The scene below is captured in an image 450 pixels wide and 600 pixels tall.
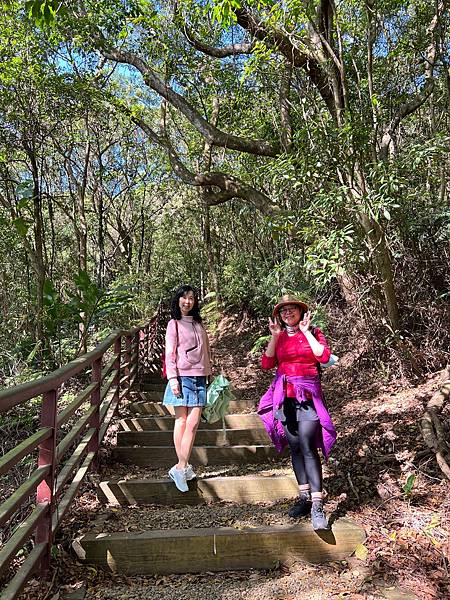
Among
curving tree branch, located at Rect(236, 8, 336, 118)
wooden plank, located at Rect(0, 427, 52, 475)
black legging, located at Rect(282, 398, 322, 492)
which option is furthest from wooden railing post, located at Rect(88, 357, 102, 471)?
curving tree branch, located at Rect(236, 8, 336, 118)

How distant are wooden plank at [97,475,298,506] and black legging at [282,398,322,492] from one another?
1.59 feet

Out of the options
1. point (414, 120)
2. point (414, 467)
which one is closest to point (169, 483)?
point (414, 467)

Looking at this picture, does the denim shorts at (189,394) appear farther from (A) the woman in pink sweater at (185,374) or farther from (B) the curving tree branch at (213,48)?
(B) the curving tree branch at (213,48)

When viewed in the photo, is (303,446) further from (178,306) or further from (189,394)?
(178,306)

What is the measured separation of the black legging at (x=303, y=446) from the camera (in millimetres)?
3193

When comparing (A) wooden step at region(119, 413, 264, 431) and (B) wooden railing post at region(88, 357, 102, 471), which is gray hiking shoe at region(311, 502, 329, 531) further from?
(A) wooden step at region(119, 413, 264, 431)

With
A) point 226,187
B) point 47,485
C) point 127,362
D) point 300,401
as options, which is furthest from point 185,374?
point 226,187

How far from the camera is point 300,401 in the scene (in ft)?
10.8

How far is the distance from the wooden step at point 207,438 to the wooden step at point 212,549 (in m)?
1.78

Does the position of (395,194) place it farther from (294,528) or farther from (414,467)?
(294,528)

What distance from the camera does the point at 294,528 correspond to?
3045 millimetres

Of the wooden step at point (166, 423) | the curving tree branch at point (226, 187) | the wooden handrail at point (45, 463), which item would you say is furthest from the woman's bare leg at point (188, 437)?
the curving tree branch at point (226, 187)

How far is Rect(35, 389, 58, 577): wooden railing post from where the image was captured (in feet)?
8.67

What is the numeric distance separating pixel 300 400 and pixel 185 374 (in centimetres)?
105
